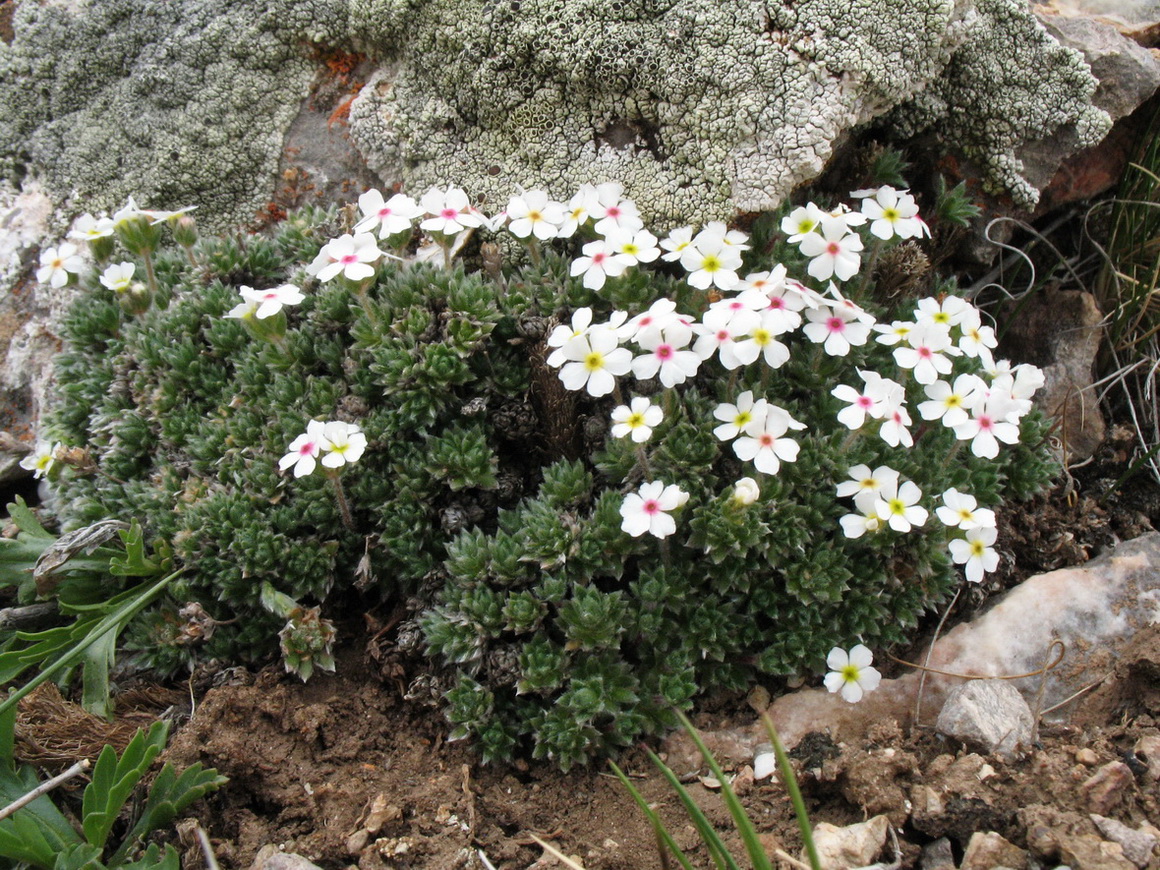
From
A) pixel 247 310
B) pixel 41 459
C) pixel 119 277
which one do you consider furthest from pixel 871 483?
pixel 41 459

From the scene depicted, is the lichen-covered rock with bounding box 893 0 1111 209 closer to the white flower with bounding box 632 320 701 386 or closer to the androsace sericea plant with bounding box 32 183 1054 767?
the androsace sericea plant with bounding box 32 183 1054 767

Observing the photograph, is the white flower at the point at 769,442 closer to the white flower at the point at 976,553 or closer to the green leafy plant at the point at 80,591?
the white flower at the point at 976,553

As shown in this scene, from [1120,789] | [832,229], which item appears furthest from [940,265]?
[1120,789]

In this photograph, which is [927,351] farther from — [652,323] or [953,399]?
[652,323]

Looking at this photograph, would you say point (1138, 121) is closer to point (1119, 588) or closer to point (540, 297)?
point (1119, 588)

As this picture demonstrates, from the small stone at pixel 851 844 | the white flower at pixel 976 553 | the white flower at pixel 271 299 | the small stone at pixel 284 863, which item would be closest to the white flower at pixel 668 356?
the white flower at pixel 976 553
